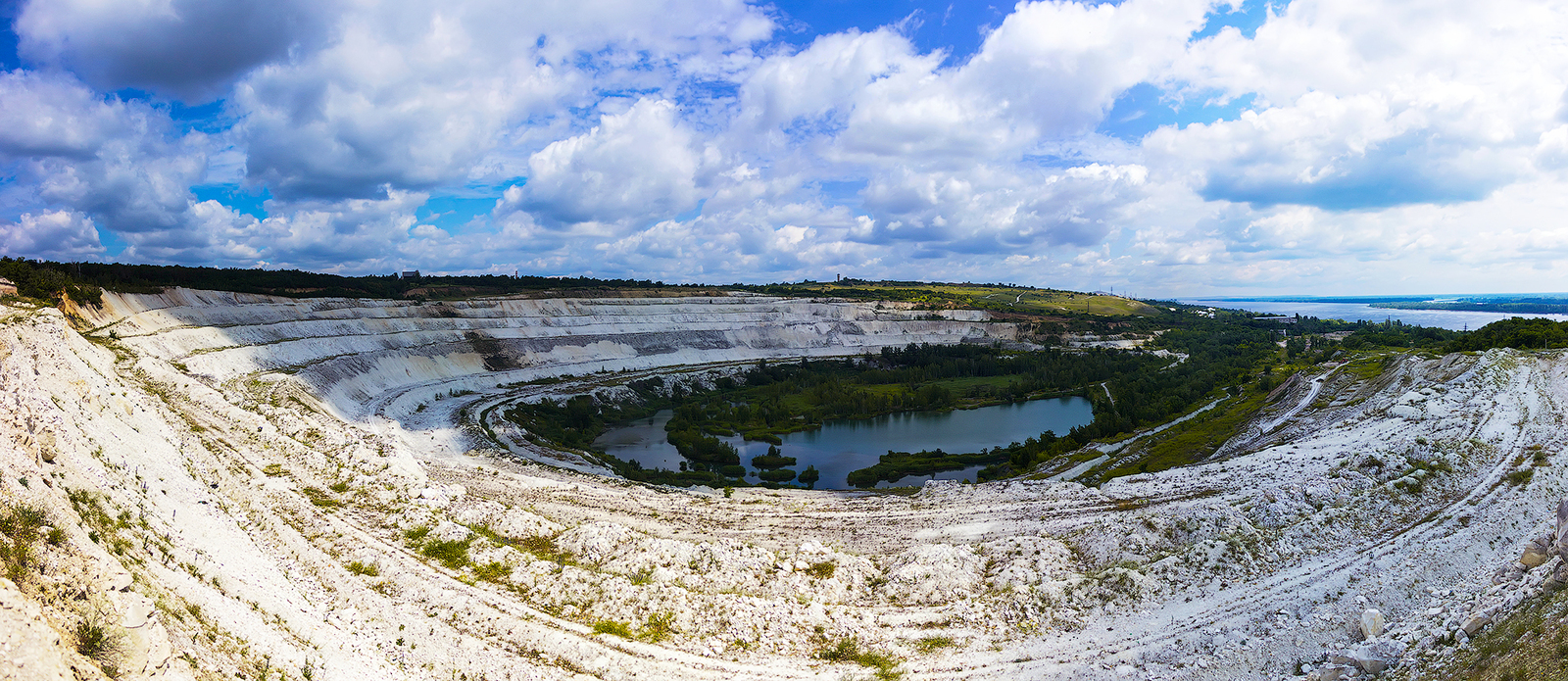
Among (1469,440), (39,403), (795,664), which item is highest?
(39,403)

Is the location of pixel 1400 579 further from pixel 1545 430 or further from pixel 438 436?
pixel 438 436

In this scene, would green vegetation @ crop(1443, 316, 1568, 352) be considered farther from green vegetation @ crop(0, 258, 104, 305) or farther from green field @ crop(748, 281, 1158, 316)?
green vegetation @ crop(0, 258, 104, 305)

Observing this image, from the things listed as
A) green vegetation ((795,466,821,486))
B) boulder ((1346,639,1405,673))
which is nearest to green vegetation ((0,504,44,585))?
boulder ((1346,639,1405,673))

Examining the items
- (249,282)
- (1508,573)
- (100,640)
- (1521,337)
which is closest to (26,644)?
(100,640)

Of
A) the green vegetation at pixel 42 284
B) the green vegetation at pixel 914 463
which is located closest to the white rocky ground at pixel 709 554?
the green vegetation at pixel 42 284

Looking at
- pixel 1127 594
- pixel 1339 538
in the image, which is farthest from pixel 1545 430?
pixel 1127 594

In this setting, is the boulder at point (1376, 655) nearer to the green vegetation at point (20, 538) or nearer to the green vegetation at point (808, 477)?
the green vegetation at point (20, 538)
